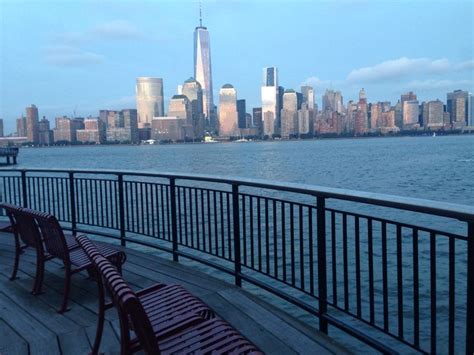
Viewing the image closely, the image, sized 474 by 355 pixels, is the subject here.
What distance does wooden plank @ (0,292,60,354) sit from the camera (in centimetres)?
376

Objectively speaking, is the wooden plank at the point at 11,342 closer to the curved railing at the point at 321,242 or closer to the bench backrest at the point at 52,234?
the bench backrest at the point at 52,234

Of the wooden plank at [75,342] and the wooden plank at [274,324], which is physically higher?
the wooden plank at [75,342]

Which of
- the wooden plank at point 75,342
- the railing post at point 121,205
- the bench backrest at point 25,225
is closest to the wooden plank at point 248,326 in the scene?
the wooden plank at point 75,342

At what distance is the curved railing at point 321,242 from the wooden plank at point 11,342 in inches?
84.1

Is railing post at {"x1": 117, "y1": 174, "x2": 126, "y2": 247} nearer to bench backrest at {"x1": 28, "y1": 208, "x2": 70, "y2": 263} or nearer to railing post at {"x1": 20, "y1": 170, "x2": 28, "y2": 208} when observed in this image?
bench backrest at {"x1": 28, "y1": 208, "x2": 70, "y2": 263}

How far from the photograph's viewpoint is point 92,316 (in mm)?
4395

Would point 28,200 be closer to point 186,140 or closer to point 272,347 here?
point 272,347

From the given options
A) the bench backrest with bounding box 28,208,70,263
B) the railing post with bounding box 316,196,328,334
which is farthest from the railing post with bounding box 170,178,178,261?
the railing post with bounding box 316,196,328,334

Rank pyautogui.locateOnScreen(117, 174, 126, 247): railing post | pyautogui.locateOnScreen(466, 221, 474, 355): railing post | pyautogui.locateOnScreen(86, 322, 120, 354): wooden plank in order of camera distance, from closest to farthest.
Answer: pyautogui.locateOnScreen(466, 221, 474, 355): railing post < pyautogui.locateOnScreen(86, 322, 120, 354): wooden plank < pyautogui.locateOnScreen(117, 174, 126, 247): railing post

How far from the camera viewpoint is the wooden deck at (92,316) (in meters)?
3.78

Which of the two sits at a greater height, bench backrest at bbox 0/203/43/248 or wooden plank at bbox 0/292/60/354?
bench backrest at bbox 0/203/43/248

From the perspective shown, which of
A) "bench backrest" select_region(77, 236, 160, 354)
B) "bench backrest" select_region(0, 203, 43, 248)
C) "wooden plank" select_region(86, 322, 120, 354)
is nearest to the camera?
"bench backrest" select_region(77, 236, 160, 354)

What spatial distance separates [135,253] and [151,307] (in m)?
3.54

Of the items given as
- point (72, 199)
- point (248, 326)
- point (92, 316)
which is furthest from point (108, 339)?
point (72, 199)
